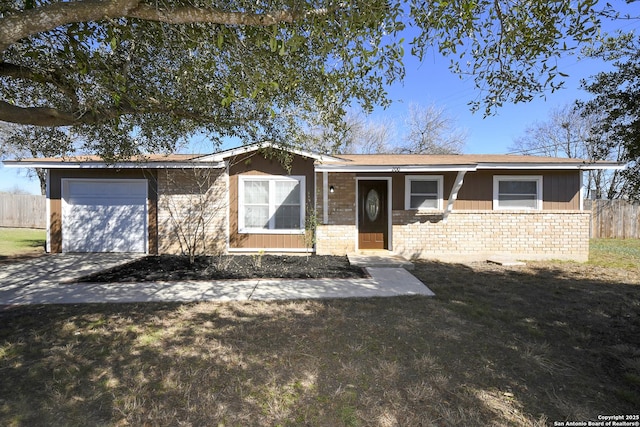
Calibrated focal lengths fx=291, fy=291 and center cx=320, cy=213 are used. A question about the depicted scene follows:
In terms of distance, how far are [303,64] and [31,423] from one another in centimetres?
474

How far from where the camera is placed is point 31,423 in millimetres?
2227

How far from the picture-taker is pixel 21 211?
20.3 m

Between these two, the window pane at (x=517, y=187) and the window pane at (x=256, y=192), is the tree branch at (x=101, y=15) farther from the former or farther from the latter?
the window pane at (x=517, y=187)

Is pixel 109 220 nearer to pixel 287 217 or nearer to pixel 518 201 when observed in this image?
pixel 287 217

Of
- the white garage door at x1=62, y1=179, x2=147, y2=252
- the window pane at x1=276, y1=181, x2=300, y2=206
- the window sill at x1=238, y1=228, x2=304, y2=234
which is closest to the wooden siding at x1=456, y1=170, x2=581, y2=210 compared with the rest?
the window pane at x1=276, y1=181, x2=300, y2=206

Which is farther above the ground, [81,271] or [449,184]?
[449,184]

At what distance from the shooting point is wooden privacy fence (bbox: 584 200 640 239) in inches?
565

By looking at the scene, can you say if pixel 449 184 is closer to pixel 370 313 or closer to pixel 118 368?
pixel 370 313

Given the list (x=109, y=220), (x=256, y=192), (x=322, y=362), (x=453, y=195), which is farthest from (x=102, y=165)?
(x=453, y=195)

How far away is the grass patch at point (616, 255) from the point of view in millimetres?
8459

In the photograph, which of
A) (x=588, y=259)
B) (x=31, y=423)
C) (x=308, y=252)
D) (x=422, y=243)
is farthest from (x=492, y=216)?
(x=31, y=423)

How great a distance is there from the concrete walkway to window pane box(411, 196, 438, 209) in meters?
2.89

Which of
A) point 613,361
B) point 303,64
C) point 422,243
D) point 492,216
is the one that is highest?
point 303,64

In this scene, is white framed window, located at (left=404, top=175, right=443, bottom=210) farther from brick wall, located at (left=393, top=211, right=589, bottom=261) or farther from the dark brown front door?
the dark brown front door
